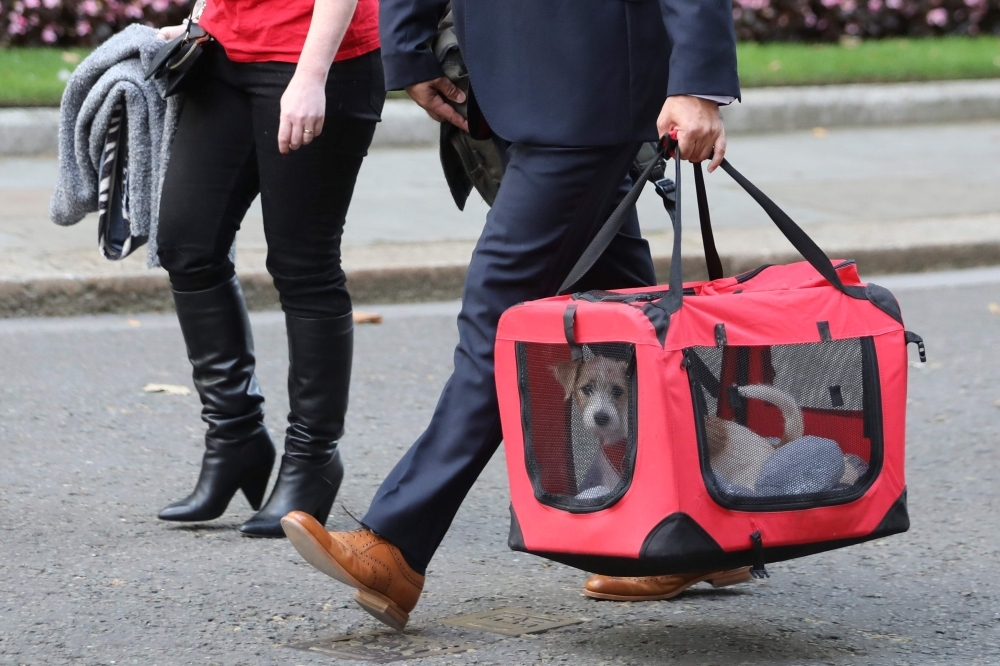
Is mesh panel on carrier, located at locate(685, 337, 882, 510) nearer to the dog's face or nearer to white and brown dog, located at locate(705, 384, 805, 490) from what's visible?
white and brown dog, located at locate(705, 384, 805, 490)

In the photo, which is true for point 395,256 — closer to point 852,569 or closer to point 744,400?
point 852,569

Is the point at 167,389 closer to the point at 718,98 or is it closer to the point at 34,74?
the point at 718,98

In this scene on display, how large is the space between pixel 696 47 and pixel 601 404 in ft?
2.01

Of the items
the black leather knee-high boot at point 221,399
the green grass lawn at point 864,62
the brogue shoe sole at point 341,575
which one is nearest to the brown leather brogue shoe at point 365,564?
the brogue shoe sole at point 341,575

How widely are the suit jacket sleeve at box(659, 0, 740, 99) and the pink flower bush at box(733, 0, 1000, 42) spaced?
34.5 ft

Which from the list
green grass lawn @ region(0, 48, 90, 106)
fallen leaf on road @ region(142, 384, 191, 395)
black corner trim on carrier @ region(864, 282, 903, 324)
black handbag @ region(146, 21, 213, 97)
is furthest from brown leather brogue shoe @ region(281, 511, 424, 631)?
green grass lawn @ region(0, 48, 90, 106)

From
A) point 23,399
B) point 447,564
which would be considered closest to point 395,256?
point 23,399

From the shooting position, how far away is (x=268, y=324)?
5.54 meters

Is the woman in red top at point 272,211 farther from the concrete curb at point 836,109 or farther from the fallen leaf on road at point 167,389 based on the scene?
the concrete curb at point 836,109

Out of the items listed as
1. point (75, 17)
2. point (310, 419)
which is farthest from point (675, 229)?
point (75, 17)

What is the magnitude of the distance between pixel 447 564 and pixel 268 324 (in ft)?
8.46

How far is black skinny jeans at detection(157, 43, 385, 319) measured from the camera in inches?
120

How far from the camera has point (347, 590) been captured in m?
2.92

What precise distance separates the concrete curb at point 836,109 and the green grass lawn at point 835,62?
0.31 feet
